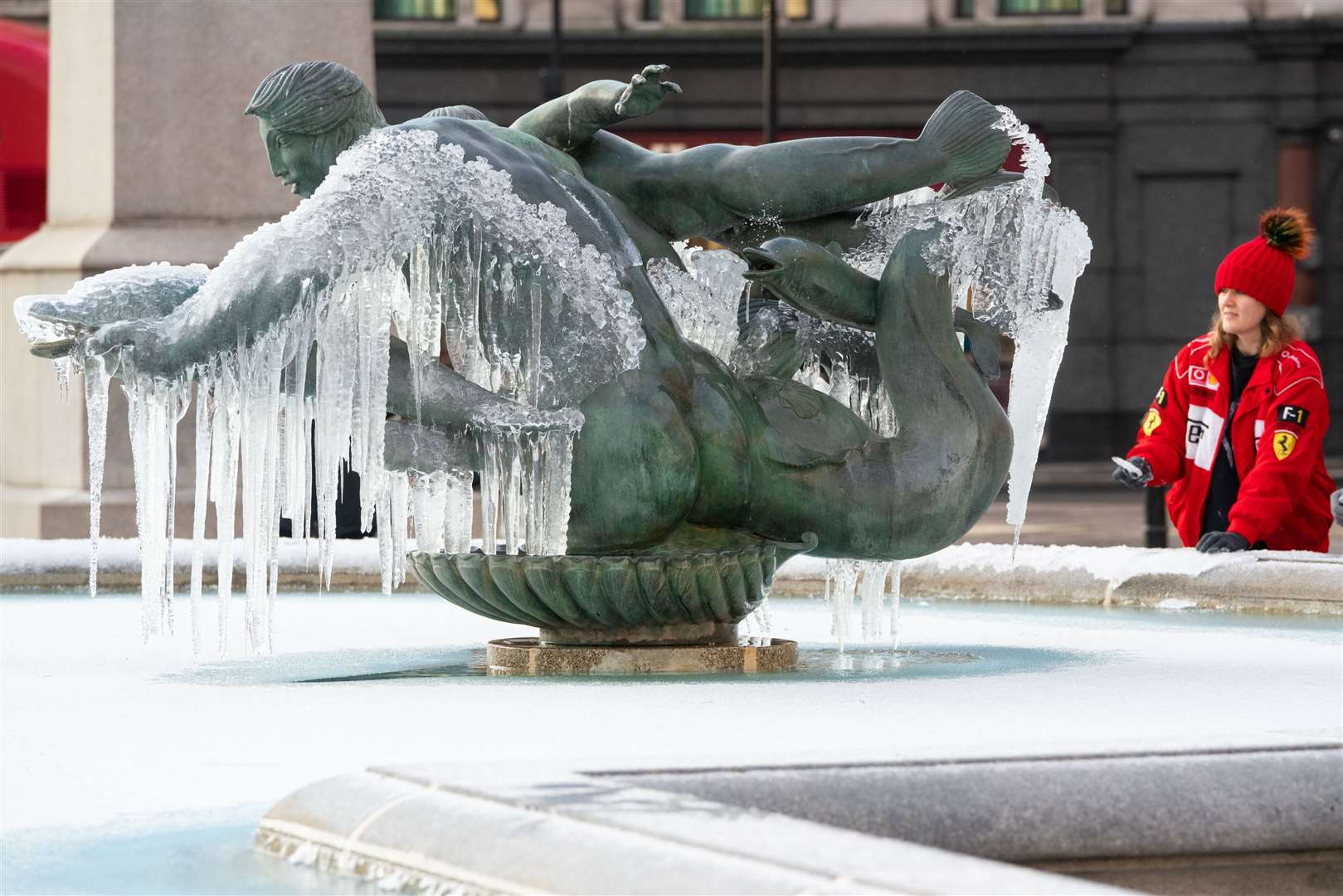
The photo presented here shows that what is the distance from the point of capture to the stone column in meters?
10.2

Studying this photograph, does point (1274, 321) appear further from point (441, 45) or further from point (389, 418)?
point (441, 45)

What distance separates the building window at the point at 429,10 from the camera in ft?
102

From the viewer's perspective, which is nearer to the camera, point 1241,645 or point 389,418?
point 389,418

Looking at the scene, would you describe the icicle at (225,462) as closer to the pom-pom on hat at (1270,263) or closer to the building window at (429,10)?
the pom-pom on hat at (1270,263)

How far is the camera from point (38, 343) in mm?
4801

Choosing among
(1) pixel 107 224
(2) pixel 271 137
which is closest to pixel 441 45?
(1) pixel 107 224

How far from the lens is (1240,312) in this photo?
7.39 meters

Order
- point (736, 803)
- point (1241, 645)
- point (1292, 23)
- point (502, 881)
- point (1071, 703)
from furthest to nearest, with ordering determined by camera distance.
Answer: point (1292, 23), point (1241, 645), point (1071, 703), point (736, 803), point (502, 881)

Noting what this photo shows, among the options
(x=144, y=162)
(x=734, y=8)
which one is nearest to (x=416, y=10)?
(x=734, y=8)

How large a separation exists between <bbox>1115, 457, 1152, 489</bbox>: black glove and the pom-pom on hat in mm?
602

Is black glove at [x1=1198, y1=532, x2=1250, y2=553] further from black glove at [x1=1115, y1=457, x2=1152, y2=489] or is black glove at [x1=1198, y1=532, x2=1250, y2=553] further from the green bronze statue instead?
the green bronze statue

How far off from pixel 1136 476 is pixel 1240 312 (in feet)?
2.19

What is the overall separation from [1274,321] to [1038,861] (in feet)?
15.8

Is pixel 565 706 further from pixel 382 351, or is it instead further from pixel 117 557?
pixel 117 557
